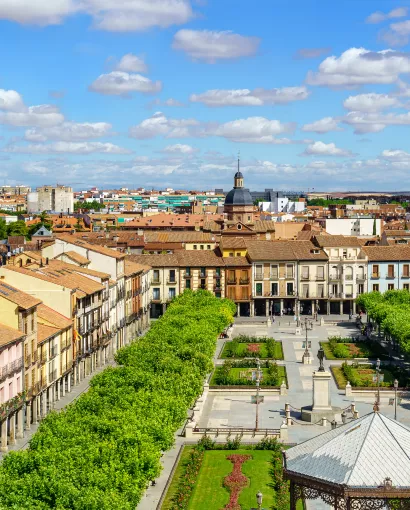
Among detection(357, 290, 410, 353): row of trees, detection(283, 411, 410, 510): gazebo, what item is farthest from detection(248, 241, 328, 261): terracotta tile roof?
detection(283, 411, 410, 510): gazebo

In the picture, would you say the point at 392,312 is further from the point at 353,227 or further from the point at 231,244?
the point at 353,227

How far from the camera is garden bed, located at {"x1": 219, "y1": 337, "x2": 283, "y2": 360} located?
8738 cm

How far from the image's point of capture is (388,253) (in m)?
128

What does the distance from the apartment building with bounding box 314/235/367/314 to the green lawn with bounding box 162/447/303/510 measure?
7492 centimetres

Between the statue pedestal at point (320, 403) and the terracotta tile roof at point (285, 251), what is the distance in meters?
64.4

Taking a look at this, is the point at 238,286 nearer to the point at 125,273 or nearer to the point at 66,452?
the point at 125,273

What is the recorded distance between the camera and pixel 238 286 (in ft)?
411

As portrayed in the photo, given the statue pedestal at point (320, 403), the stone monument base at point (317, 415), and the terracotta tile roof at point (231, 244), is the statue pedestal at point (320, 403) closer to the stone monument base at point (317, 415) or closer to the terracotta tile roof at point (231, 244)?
the stone monument base at point (317, 415)

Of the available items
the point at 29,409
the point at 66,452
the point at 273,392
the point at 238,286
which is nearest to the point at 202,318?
the point at 273,392

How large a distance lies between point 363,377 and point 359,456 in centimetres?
4932

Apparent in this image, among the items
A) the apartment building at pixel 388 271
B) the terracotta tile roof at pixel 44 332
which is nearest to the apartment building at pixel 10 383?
the terracotta tile roof at pixel 44 332

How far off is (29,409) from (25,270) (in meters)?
16.4

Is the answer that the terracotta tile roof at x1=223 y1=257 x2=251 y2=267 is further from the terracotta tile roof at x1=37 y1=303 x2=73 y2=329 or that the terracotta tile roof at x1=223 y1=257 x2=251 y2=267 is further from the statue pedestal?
the statue pedestal

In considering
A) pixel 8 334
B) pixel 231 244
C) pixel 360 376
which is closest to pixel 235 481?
pixel 8 334
